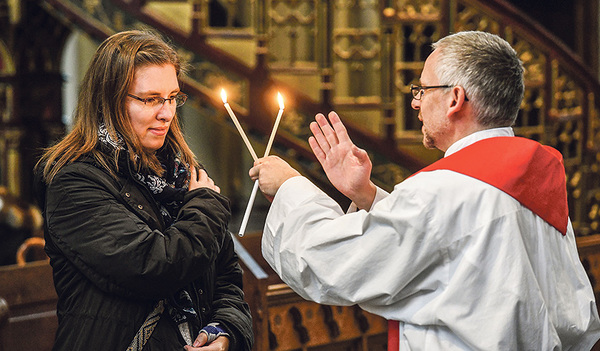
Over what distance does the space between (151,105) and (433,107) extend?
29.1 inches

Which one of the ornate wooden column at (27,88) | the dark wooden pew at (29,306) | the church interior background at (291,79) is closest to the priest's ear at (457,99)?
the dark wooden pew at (29,306)

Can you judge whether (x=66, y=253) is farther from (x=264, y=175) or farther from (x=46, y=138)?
(x=46, y=138)

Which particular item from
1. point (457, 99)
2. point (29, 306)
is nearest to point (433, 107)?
point (457, 99)

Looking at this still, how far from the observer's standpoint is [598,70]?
657 cm

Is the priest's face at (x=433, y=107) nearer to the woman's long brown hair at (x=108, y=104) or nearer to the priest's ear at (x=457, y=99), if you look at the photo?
the priest's ear at (x=457, y=99)

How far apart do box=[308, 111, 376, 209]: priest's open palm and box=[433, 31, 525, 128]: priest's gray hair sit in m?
0.30

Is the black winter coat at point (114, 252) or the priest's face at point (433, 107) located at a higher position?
the priest's face at point (433, 107)

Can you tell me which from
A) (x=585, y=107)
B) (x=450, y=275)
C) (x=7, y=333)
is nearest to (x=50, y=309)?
(x=7, y=333)

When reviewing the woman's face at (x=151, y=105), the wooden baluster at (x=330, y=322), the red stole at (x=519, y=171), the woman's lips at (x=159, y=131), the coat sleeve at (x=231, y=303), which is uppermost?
the woman's face at (x=151, y=105)

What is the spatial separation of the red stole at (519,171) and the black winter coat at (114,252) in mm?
566

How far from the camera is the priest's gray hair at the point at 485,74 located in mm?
1894

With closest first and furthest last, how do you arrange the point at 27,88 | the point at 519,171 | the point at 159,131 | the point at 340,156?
the point at 519,171
the point at 159,131
the point at 340,156
the point at 27,88

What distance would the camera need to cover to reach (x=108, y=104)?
73.1 inches

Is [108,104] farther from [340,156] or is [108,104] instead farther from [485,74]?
[485,74]
